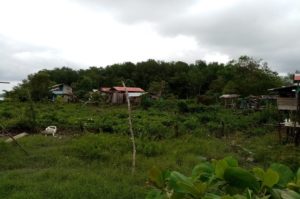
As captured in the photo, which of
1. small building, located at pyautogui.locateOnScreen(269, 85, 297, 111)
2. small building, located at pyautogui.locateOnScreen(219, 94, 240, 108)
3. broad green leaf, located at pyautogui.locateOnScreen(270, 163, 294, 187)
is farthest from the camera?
small building, located at pyautogui.locateOnScreen(219, 94, 240, 108)

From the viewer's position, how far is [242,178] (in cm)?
97

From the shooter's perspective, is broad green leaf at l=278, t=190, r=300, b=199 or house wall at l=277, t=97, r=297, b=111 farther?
house wall at l=277, t=97, r=297, b=111

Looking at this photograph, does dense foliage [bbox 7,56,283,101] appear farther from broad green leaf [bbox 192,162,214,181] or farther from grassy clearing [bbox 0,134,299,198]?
broad green leaf [bbox 192,162,214,181]

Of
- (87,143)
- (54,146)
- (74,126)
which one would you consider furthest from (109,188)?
(74,126)

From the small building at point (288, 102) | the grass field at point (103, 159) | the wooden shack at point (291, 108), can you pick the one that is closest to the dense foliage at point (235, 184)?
the grass field at point (103, 159)

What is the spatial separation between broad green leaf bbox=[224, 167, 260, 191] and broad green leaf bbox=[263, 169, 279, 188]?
0.02 meters

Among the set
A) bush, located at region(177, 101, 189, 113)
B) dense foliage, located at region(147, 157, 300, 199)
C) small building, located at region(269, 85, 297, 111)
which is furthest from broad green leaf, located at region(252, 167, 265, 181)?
bush, located at region(177, 101, 189, 113)

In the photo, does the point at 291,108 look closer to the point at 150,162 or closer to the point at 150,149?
the point at 150,149

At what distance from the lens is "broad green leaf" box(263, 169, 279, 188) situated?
0.95 metres

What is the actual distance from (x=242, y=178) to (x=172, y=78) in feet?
200

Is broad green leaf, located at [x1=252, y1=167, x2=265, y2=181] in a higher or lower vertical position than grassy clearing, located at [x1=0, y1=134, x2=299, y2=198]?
higher

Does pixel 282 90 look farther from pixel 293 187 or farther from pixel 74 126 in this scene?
pixel 293 187

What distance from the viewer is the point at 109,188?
21.3 ft

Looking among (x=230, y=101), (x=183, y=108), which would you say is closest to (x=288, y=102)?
(x=183, y=108)
